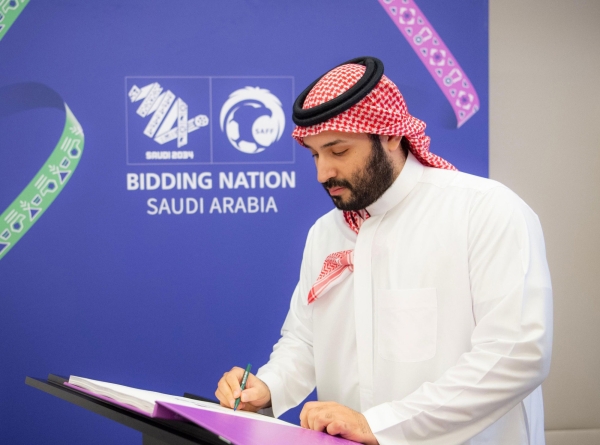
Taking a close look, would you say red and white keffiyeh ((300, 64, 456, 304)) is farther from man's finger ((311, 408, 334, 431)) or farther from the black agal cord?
man's finger ((311, 408, 334, 431))

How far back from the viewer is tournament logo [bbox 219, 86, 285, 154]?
3314 millimetres

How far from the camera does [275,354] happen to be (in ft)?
6.91

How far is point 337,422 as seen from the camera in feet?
4.87

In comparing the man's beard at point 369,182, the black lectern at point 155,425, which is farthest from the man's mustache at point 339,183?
the black lectern at point 155,425

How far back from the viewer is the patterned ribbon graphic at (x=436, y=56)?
3355mm

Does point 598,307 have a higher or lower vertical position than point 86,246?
lower

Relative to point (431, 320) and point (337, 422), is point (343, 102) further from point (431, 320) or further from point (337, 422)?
point (337, 422)

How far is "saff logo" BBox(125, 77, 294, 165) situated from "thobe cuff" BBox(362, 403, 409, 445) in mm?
1927

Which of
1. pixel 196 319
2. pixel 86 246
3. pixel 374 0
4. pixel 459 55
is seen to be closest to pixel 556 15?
pixel 459 55

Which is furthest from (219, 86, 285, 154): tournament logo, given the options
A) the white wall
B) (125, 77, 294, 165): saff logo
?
the white wall

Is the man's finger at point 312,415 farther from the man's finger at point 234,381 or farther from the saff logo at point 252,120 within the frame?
the saff logo at point 252,120

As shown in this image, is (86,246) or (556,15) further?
(556,15)

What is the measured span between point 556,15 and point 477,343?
106 inches

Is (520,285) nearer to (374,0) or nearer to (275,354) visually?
(275,354)
